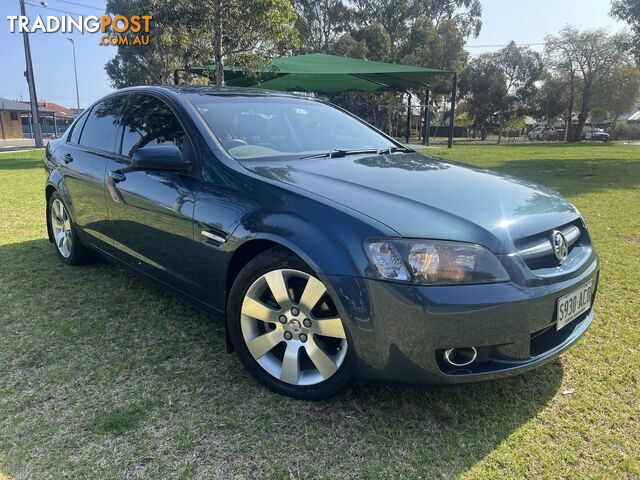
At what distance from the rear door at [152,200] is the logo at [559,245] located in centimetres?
177

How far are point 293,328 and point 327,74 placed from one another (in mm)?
14591

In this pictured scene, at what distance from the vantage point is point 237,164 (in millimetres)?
2531

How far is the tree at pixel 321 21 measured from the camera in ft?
125

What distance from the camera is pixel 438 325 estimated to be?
6.17 feet

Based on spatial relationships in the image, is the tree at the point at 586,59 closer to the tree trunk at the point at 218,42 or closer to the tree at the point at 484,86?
the tree at the point at 484,86

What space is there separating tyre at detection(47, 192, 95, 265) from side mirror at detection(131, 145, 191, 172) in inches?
69.2

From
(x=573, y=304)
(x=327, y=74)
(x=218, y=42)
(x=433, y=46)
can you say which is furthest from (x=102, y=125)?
(x=433, y=46)

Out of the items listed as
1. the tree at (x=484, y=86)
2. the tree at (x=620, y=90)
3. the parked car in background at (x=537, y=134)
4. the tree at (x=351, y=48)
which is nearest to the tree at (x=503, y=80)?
the tree at (x=484, y=86)

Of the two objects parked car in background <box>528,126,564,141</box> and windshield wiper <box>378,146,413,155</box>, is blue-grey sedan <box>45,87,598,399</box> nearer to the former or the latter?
windshield wiper <box>378,146,413,155</box>

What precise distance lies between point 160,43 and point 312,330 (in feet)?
54.8

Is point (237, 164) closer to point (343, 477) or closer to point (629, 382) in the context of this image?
point (343, 477)

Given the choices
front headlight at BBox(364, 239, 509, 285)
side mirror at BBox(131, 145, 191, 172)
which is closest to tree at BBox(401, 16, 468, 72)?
side mirror at BBox(131, 145, 191, 172)

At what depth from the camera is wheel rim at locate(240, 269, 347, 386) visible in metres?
2.14

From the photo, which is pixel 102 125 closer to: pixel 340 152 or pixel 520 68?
pixel 340 152
